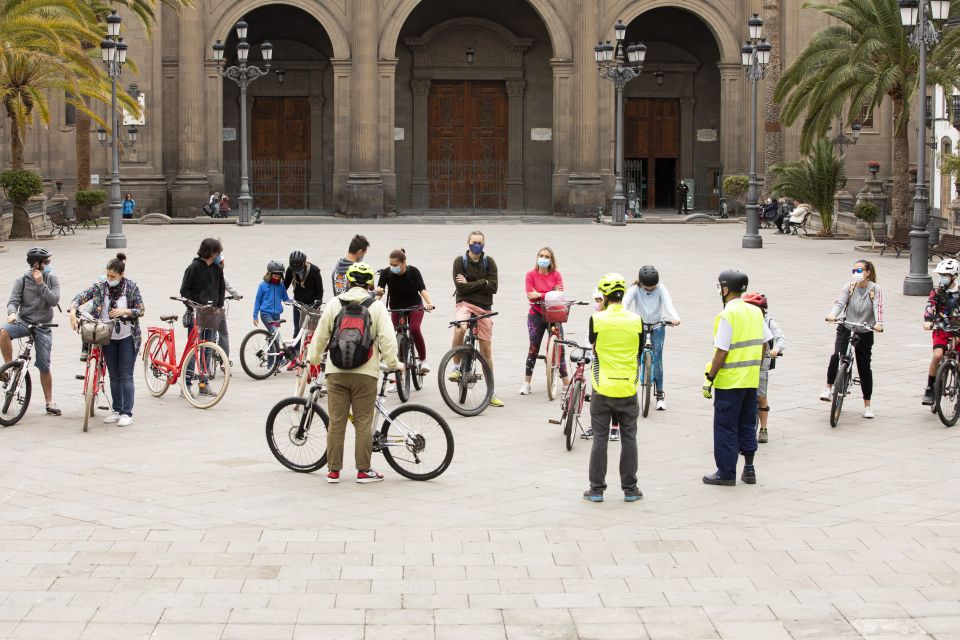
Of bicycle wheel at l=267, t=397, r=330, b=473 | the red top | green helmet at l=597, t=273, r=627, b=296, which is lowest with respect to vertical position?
bicycle wheel at l=267, t=397, r=330, b=473

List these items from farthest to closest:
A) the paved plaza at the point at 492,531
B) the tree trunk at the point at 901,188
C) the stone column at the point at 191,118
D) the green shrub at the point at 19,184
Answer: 1. the stone column at the point at 191,118
2. the green shrub at the point at 19,184
3. the tree trunk at the point at 901,188
4. the paved plaza at the point at 492,531

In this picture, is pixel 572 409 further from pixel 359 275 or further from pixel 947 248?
pixel 947 248

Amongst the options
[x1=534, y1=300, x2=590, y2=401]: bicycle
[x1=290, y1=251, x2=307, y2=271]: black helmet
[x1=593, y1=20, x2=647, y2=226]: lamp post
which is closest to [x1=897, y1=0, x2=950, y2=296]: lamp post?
[x1=534, y1=300, x2=590, y2=401]: bicycle

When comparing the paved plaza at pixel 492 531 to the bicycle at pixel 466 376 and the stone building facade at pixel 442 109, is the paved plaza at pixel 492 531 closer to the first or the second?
the bicycle at pixel 466 376

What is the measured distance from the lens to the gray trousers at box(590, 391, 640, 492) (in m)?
10.5

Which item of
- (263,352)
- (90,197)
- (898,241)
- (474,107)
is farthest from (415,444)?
(474,107)

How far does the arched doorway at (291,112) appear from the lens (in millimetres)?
49719

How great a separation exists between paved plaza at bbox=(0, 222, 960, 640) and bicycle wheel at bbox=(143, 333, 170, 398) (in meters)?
0.13

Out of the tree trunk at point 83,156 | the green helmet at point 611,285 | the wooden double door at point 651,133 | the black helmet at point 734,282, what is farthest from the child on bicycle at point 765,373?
the wooden double door at point 651,133

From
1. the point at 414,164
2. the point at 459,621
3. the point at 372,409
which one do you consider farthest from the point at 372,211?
the point at 459,621

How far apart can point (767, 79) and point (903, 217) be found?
13.5m

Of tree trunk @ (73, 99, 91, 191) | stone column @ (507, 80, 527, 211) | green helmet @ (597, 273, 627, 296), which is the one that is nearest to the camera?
green helmet @ (597, 273, 627, 296)

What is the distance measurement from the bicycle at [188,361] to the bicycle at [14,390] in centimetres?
152

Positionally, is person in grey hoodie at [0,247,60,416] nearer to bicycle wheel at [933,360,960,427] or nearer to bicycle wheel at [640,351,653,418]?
bicycle wheel at [640,351,653,418]
